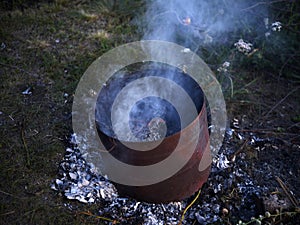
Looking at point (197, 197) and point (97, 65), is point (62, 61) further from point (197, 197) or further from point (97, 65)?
point (197, 197)

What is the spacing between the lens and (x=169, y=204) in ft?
8.94

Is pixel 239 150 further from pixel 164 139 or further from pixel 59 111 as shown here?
pixel 59 111

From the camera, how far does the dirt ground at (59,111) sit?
2715 millimetres

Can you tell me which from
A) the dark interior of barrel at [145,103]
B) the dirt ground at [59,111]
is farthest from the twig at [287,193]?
the dark interior of barrel at [145,103]

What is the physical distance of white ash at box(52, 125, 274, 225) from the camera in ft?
8.69

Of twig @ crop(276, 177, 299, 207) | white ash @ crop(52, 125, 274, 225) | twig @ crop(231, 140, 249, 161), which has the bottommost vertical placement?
white ash @ crop(52, 125, 274, 225)

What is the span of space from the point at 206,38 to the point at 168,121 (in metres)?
1.36

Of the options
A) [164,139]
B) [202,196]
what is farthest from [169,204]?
[164,139]

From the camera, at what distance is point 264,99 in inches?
145

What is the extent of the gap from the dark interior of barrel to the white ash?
48cm

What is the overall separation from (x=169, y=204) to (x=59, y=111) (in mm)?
1499

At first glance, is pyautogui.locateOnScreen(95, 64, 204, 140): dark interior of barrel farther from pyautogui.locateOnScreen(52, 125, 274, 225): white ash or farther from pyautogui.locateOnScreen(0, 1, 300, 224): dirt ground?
pyautogui.locateOnScreen(0, 1, 300, 224): dirt ground

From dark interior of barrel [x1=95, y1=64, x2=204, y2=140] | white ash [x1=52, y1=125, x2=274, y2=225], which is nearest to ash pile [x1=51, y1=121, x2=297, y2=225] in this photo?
white ash [x1=52, y1=125, x2=274, y2=225]

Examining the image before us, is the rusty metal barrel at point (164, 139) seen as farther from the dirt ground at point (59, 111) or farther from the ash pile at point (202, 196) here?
the dirt ground at point (59, 111)
